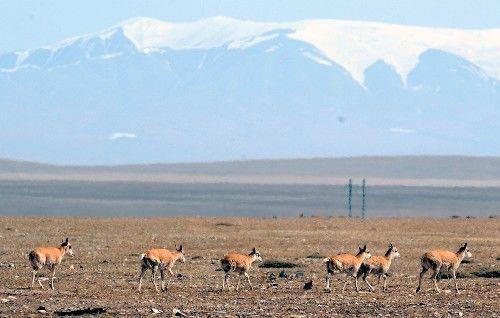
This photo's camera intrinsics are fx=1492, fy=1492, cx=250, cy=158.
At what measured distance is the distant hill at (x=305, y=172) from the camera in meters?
165

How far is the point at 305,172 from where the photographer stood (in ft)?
596

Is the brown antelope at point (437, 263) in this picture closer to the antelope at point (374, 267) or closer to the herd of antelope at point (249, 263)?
the herd of antelope at point (249, 263)

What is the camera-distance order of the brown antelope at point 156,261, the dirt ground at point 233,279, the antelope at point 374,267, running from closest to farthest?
the dirt ground at point 233,279, the brown antelope at point 156,261, the antelope at point 374,267

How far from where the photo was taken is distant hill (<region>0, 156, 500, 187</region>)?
6511 inches

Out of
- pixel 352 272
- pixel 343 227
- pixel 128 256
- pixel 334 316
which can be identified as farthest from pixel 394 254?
pixel 343 227

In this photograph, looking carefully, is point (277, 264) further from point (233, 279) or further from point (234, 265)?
point (234, 265)

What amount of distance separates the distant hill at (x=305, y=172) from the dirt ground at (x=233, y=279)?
333 ft

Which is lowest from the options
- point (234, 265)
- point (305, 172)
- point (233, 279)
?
point (233, 279)

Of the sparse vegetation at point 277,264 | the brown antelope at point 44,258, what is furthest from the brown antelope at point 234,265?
the sparse vegetation at point 277,264

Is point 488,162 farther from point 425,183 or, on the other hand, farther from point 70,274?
point 70,274

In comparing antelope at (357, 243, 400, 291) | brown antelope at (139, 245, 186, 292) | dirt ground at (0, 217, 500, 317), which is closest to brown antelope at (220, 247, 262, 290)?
dirt ground at (0, 217, 500, 317)

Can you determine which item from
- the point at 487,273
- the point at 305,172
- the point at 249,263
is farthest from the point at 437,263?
the point at 305,172

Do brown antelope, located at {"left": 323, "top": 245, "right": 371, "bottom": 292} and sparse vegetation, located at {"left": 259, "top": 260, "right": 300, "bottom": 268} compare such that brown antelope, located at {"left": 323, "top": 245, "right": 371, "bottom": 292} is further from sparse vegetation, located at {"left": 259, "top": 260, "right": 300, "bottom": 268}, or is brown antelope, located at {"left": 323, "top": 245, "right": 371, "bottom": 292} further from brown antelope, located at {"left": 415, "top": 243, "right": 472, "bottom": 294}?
sparse vegetation, located at {"left": 259, "top": 260, "right": 300, "bottom": 268}

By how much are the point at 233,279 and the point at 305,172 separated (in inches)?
5916
